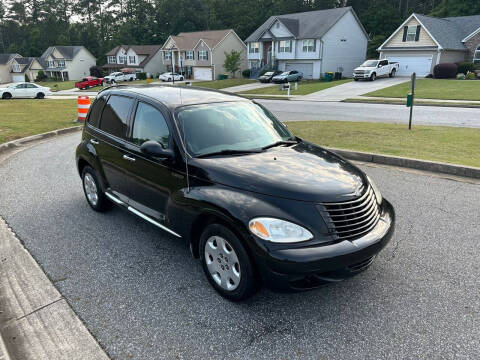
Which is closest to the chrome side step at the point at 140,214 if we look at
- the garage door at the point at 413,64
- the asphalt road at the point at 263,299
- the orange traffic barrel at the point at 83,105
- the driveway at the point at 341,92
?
the asphalt road at the point at 263,299

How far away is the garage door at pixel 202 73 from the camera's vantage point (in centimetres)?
5950

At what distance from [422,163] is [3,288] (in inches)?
288

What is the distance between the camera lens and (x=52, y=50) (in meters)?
78.2

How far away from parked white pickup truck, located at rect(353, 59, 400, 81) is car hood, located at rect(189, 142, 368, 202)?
34080 mm

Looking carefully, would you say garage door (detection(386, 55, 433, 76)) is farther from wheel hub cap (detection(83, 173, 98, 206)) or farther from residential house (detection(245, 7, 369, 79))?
wheel hub cap (detection(83, 173, 98, 206))

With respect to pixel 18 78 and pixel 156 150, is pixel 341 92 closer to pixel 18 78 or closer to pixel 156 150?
pixel 156 150

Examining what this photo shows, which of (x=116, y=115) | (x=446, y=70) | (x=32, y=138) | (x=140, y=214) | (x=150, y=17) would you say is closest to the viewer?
(x=140, y=214)

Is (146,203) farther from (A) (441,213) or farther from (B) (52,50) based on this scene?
(B) (52,50)

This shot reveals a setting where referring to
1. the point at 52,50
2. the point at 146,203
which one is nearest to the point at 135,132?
the point at 146,203

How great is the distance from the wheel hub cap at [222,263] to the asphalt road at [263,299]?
208 mm

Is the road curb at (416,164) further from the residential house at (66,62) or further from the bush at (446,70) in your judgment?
the residential house at (66,62)

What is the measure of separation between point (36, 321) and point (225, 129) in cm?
262

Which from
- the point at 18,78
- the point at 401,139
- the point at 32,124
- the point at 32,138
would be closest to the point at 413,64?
the point at 401,139

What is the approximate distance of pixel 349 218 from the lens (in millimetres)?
3148
